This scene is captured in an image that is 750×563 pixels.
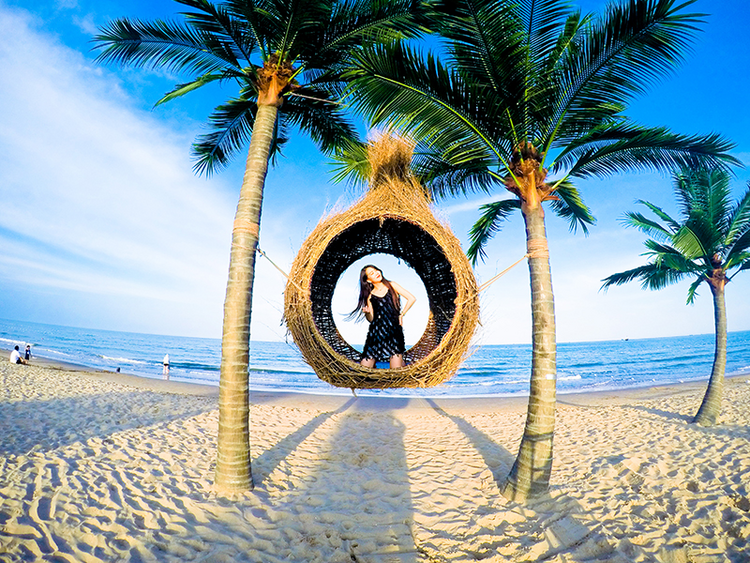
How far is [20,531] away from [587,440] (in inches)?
305

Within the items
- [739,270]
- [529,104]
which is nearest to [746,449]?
[739,270]

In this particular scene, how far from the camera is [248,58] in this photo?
4348 millimetres

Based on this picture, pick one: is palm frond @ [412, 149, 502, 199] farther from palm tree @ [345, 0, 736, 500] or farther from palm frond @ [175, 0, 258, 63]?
palm frond @ [175, 0, 258, 63]

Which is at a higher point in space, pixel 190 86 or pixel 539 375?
pixel 190 86

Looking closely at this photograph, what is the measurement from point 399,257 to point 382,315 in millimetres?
1076

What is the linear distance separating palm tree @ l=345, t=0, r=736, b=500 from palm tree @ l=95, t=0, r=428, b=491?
498 millimetres

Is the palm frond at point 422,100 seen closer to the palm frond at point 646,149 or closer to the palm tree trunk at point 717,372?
the palm frond at point 646,149

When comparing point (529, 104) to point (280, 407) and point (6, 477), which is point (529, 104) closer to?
point (6, 477)

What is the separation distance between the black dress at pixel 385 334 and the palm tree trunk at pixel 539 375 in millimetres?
1826

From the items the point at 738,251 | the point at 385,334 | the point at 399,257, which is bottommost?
the point at 385,334

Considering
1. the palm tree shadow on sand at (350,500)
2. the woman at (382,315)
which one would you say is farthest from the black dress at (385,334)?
the palm tree shadow on sand at (350,500)

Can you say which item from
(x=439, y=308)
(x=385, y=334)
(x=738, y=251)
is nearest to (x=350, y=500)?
(x=385, y=334)

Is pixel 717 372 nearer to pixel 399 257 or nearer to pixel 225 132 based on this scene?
pixel 399 257

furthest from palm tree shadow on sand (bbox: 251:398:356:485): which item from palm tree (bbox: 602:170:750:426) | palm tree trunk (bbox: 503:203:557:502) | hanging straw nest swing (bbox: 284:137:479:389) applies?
palm tree (bbox: 602:170:750:426)
